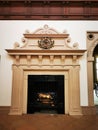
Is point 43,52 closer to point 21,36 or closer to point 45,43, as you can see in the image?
point 45,43

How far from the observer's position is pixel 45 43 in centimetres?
576

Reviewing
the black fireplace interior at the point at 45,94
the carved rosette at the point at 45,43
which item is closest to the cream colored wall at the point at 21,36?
Answer: the carved rosette at the point at 45,43

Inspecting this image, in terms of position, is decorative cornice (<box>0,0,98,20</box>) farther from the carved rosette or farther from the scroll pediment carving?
the carved rosette

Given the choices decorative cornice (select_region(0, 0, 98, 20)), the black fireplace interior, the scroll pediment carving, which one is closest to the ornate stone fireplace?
the scroll pediment carving

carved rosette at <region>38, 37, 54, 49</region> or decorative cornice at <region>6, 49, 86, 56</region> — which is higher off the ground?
carved rosette at <region>38, 37, 54, 49</region>

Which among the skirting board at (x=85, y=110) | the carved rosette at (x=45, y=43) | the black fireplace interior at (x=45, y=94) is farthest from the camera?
the black fireplace interior at (x=45, y=94)

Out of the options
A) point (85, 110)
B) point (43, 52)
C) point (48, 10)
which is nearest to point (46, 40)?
point (43, 52)

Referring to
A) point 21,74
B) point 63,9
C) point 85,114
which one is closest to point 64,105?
point 85,114

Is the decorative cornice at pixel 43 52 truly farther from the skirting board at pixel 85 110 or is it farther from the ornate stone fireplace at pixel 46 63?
the skirting board at pixel 85 110

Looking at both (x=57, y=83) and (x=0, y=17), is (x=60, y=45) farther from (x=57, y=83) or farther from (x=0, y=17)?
(x=0, y=17)

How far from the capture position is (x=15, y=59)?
5766 millimetres

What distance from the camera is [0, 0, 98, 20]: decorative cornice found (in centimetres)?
592

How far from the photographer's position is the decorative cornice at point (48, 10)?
5918mm

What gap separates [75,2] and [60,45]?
148 centimetres
